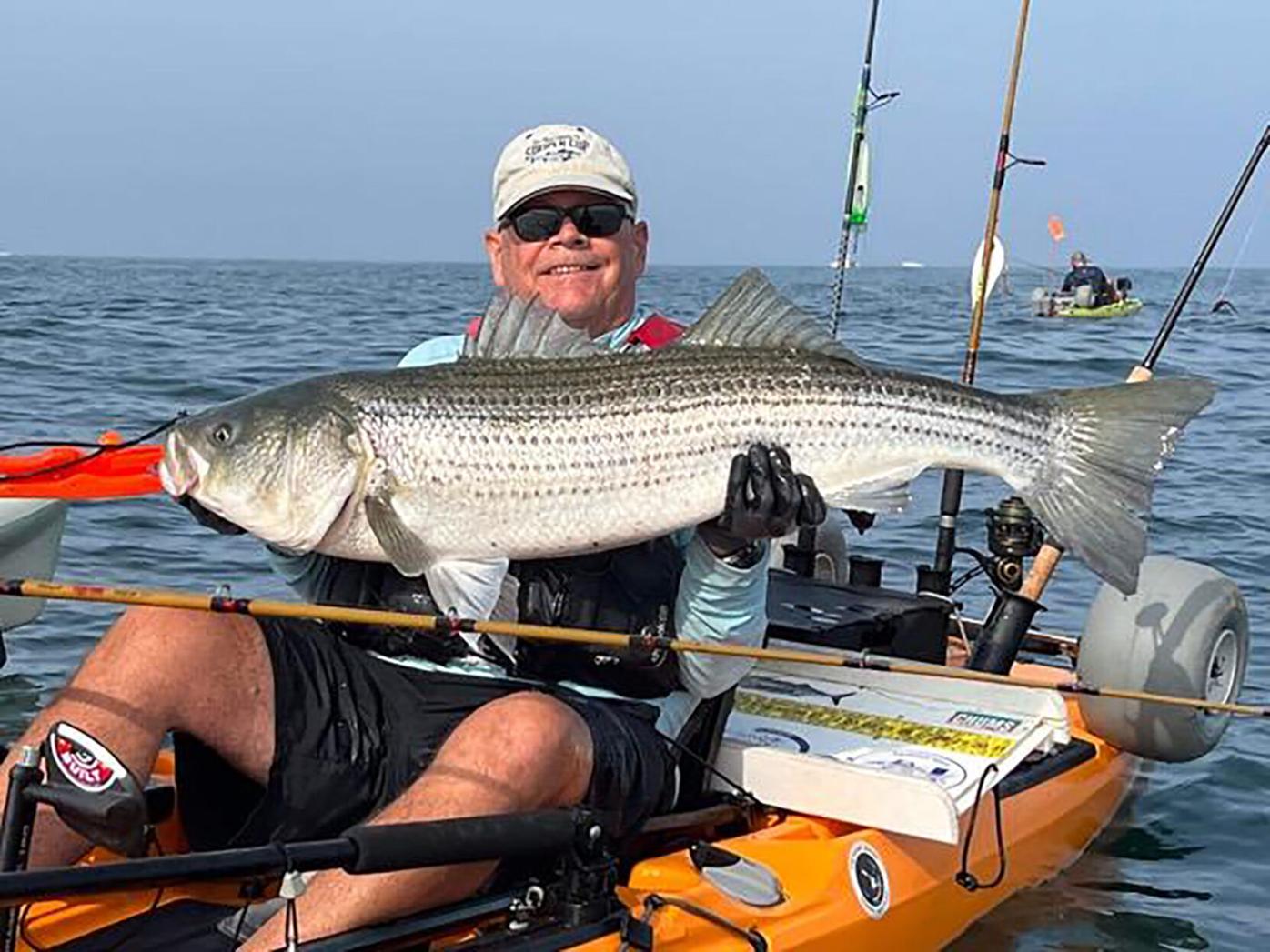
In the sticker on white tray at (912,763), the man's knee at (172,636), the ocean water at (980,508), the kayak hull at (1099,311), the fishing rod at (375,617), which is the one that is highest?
the fishing rod at (375,617)

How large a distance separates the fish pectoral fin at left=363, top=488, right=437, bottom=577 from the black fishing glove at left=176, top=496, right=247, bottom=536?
0.32m

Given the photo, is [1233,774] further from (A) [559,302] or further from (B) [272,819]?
(B) [272,819]

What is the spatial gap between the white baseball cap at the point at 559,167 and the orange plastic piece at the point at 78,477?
7.79ft

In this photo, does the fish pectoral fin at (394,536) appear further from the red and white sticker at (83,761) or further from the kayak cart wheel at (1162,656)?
the kayak cart wheel at (1162,656)

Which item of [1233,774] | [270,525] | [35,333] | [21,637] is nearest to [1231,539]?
[1233,774]

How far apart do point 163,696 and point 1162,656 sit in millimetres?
3375

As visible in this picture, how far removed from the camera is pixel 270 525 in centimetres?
368

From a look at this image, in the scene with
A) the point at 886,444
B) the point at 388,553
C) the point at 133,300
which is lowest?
the point at 133,300

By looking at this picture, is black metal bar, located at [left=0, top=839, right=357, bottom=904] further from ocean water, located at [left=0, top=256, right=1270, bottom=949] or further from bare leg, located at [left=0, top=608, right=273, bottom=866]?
ocean water, located at [left=0, top=256, right=1270, bottom=949]

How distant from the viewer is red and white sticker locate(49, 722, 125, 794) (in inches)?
134

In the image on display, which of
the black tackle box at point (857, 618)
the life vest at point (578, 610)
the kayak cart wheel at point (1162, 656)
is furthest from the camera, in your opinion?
the kayak cart wheel at point (1162, 656)

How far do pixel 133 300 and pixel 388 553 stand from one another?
103ft

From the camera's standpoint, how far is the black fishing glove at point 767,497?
3590 mm

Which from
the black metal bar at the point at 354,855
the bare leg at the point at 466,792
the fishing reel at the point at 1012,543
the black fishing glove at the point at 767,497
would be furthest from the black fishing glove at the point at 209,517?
the fishing reel at the point at 1012,543
